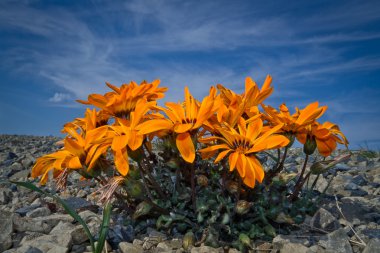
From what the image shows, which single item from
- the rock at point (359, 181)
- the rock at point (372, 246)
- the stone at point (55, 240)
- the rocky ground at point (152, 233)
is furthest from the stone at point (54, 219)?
the rock at point (359, 181)

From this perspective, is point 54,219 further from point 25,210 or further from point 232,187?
point 232,187

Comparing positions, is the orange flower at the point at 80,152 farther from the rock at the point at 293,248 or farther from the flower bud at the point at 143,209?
the rock at the point at 293,248

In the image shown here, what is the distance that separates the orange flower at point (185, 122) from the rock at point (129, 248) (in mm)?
861

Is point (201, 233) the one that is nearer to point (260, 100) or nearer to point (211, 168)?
point (211, 168)

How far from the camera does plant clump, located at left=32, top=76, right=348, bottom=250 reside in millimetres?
2654

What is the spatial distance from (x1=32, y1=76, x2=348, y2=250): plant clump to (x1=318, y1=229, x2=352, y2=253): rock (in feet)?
1.08

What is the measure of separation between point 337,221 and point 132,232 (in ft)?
5.65

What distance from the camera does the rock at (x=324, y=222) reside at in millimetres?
3346

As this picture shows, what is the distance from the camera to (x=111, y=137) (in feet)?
8.98

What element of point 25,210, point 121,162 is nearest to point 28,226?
point 25,210

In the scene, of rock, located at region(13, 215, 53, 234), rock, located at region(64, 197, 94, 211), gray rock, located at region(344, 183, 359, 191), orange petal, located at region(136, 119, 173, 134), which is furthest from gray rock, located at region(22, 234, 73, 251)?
gray rock, located at region(344, 183, 359, 191)

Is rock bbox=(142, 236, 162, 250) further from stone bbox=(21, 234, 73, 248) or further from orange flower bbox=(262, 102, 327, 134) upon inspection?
orange flower bbox=(262, 102, 327, 134)

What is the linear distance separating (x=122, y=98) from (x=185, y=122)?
53cm

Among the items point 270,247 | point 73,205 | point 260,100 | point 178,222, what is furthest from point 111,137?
point 73,205
